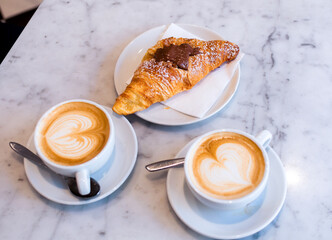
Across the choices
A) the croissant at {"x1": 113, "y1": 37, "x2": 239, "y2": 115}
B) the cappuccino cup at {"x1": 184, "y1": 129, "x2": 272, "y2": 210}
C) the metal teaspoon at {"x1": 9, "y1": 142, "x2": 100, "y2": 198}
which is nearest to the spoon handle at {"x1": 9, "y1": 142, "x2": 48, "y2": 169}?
the metal teaspoon at {"x1": 9, "y1": 142, "x2": 100, "y2": 198}

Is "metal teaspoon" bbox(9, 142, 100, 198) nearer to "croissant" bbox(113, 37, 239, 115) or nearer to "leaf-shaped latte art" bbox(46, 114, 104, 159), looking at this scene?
"leaf-shaped latte art" bbox(46, 114, 104, 159)

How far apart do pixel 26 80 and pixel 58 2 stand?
0.42m

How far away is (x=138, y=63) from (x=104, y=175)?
43 cm

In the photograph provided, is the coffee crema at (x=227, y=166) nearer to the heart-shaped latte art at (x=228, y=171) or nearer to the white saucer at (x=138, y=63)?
the heart-shaped latte art at (x=228, y=171)

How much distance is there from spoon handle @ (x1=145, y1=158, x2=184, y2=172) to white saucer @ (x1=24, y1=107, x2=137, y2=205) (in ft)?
0.15

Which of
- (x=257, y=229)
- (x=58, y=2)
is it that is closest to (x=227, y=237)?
(x=257, y=229)

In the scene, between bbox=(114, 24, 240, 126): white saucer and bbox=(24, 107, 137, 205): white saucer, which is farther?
bbox=(114, 24, 240, 126): white saucer

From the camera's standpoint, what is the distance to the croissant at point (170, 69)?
39.3 inches

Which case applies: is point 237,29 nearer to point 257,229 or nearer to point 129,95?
point 129,95

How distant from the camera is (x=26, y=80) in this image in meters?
1.14

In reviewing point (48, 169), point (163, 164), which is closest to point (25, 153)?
point (48, 169)

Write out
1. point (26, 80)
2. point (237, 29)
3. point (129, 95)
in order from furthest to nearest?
point (237, 29)
point (26, 80)
point (129, 95)

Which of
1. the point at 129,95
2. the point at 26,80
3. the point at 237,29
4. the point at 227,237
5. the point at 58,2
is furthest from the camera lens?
the point at 58,2

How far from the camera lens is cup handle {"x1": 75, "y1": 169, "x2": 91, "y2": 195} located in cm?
78
